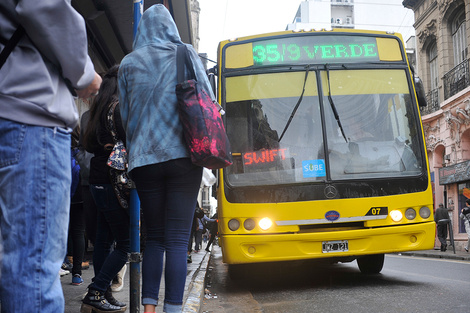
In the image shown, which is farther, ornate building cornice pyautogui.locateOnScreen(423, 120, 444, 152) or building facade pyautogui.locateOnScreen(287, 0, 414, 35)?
building facade pyautogui.locateOnScreen(287, 0, 414, 35)

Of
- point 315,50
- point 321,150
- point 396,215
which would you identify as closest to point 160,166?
point 321,150

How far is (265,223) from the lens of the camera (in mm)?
5855

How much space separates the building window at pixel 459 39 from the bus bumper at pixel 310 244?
1808cm

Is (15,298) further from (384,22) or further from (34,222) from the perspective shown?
(384,22)

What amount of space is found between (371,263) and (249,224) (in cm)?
236

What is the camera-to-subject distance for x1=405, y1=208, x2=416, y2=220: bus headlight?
596 cm

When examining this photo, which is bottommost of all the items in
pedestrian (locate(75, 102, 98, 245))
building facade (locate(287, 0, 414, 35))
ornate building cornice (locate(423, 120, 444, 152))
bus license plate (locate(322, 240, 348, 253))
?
bus license plate (locate(322, 240, 348, 253))

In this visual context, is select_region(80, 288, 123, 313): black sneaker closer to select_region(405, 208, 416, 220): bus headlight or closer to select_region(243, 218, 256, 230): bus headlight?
select_region(243, 218, 256, 230): bus headlight

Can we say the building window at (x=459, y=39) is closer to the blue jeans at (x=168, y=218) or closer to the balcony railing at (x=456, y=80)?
the balcony railing at (x=456, y=80)

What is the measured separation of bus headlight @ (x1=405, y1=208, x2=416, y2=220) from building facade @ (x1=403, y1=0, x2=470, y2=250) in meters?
15.7

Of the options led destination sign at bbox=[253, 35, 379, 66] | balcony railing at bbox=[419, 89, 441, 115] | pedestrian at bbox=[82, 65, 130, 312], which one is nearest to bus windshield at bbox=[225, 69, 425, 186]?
led destination sign at bbox=[253, 35, 379, 66]

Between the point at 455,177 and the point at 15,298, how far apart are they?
2227 cm

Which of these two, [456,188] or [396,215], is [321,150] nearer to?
[396,215]

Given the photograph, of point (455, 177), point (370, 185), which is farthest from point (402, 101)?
point (455, 177)
